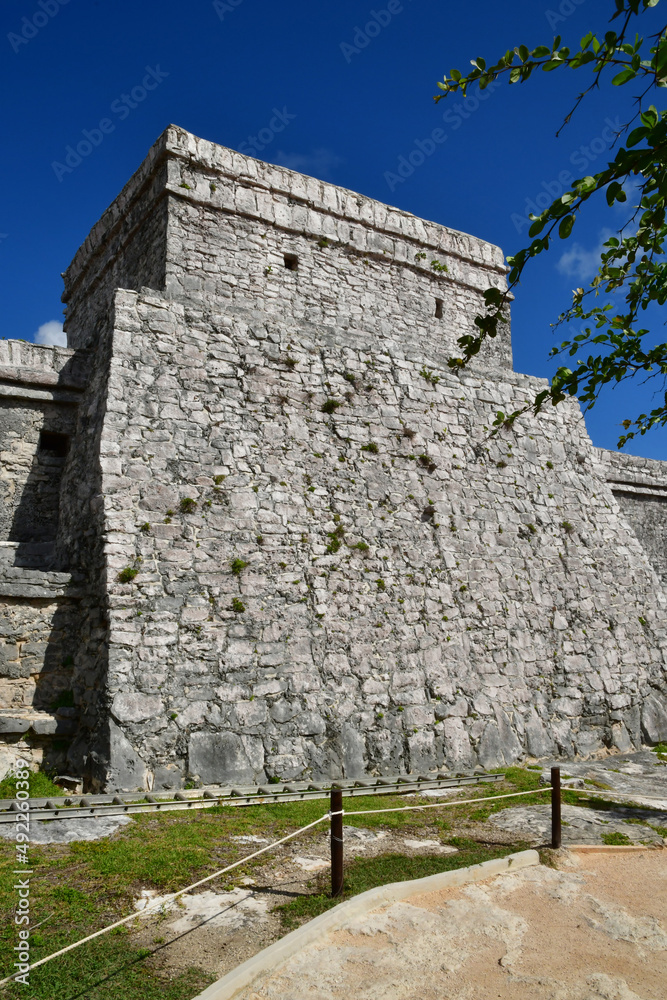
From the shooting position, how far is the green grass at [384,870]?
4270 millimetres

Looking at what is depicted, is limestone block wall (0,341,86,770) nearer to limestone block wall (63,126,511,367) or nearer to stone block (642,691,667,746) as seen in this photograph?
limestone block wall (63,126,511,367)

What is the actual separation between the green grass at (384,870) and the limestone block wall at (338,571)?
93.0 inches

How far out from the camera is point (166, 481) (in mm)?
8016

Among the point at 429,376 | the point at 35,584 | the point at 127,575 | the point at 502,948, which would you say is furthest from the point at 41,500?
the point at 502,948

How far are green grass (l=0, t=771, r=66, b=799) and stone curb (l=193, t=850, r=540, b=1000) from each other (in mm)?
3469

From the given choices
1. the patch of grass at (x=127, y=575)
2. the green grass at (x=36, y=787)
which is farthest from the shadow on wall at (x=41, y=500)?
the green grass at (x=36, y=787)

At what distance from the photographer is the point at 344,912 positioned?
4234 mm

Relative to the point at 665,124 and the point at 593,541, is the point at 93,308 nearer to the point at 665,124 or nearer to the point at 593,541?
the point at 593,541

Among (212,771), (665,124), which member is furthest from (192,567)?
(665,124)

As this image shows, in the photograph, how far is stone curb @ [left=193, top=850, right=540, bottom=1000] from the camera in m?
3.46

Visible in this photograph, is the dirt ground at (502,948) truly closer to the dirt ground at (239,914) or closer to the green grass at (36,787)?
the dirt ground at (239,914)

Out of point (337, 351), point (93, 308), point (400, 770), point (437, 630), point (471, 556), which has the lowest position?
point (400, 770)

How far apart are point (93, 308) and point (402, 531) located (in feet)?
24.5

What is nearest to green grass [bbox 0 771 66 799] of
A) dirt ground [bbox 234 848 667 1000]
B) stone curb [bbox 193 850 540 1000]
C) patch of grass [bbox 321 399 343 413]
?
stone curb [bbox 193 850 540 1000]
